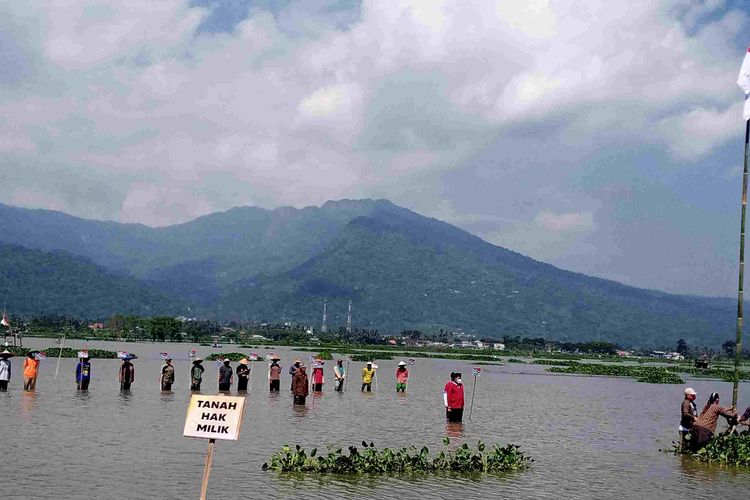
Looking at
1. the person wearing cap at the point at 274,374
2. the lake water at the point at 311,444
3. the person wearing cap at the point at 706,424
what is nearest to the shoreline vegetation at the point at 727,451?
the person wearing cap at the point at 706,424

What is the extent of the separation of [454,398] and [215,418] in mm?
15757

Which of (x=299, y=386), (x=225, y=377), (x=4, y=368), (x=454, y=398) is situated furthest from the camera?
(x=225, y=377)

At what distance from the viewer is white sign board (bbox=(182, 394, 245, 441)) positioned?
1126cm

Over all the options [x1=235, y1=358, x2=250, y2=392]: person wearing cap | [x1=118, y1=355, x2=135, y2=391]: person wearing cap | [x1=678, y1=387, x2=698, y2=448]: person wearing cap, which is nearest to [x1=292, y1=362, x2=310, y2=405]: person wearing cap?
[x1=235, y1=358, x2=250, y2=392]: person wearing cap

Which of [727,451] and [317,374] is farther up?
[317,374]

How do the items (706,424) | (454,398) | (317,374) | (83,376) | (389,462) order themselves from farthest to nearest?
1. (317,374)
2. (83,376)
3. (454,398)
4. (706,424)
5. (389,462)

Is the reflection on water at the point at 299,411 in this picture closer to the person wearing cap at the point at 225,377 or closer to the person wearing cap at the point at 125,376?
the person wearing cap at the point at 225,377

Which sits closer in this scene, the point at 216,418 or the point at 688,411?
the point at 216,418

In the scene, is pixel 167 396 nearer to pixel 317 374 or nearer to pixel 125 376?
pixel 125 376

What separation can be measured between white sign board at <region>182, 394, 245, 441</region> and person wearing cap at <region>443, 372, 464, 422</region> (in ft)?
45.8

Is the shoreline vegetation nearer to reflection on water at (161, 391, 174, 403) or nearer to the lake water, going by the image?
the lake water

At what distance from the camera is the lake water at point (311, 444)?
15297 mm

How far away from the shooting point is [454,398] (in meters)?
26.2

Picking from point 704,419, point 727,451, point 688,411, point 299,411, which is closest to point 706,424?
point 704,419
